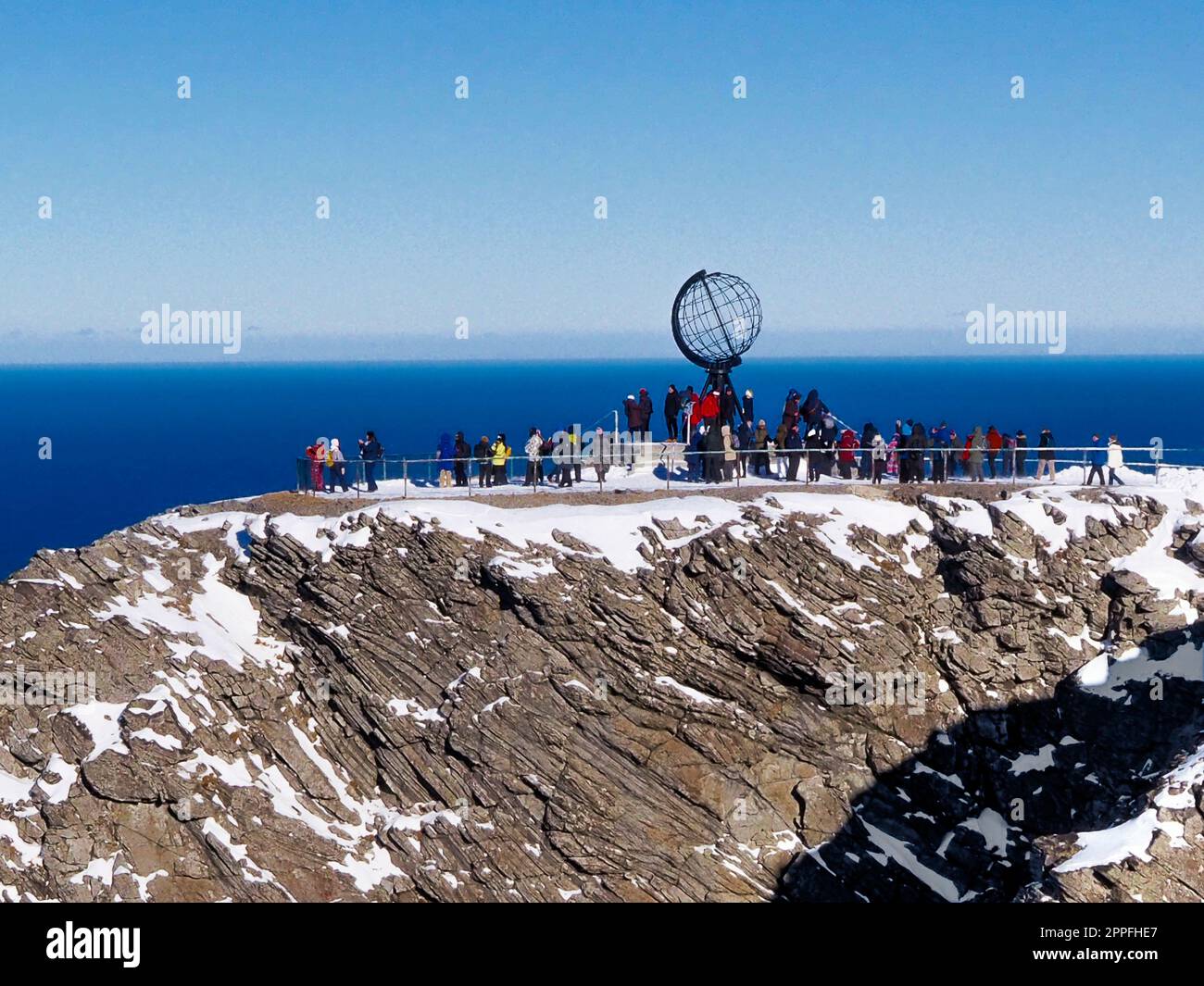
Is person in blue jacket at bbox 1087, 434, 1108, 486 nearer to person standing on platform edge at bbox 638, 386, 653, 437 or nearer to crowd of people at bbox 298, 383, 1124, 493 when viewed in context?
crowd of people at bbox 298, 383, 1124, 493

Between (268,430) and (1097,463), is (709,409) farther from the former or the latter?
(268,430)

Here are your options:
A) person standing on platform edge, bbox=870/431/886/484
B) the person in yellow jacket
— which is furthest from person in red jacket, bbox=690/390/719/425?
the person in yellow jacket

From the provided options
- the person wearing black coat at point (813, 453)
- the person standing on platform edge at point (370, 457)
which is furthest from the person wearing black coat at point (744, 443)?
the person standing on platform edge at point (370, 457)

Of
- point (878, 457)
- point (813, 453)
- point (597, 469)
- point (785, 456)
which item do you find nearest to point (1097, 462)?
point (878, 457)

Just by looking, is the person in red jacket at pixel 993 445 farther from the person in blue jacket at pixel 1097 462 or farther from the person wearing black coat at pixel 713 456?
the person wearing black coat at pixel 713 456

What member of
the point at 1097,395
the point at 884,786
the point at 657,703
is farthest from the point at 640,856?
the point at 1097,395

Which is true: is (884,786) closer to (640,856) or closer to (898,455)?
(640,856)
